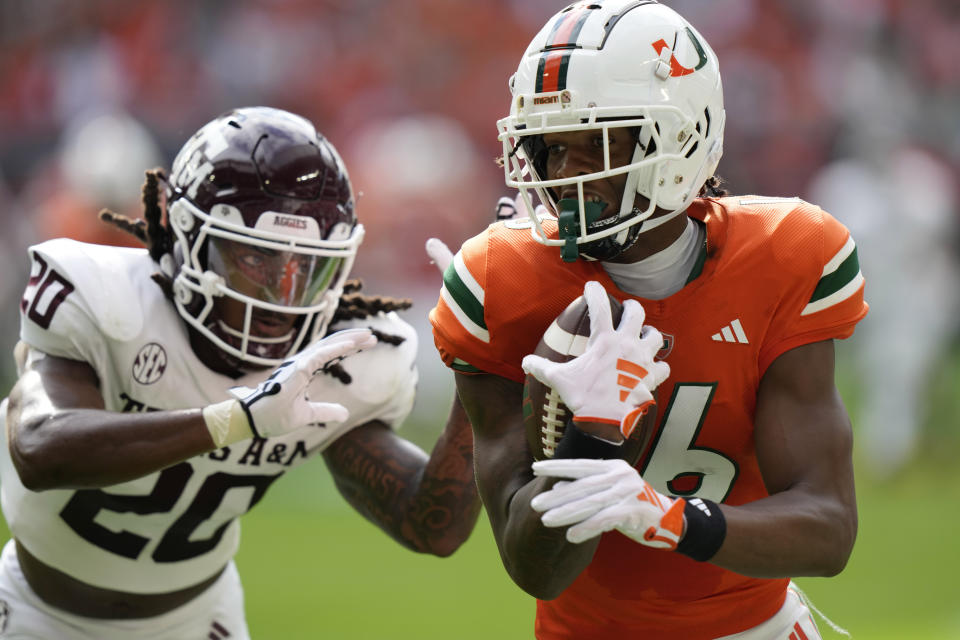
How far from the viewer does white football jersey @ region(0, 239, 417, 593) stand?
120 inches

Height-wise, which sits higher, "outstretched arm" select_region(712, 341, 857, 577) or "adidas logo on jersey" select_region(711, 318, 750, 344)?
"adidas logo on jersey" select_region(711, 318, 750, 344)

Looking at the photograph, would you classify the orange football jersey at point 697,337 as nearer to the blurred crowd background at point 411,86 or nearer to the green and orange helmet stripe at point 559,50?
Answer: the green and orange helmet stripe at point 559,50

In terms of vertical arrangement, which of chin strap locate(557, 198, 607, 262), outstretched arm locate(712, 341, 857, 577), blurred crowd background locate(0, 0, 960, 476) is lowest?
blurred crowd background locate(0, 0, 960, 476)

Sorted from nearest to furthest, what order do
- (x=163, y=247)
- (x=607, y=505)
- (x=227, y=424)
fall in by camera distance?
(x=607, y=505)
(x=227, y=424)
(x=163, y=247)

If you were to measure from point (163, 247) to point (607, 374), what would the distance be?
172cm

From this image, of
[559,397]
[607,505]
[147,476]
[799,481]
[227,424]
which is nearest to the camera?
[607,505]

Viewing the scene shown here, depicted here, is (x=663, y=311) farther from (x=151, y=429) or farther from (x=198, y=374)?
(x=198, y=374)

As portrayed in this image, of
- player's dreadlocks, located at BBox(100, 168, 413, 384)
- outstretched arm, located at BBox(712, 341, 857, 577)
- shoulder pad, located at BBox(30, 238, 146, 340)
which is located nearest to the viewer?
outstretched arm, located at BBox(712, 341, 857, 577)

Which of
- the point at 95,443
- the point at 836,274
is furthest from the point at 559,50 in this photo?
the point at 95,443

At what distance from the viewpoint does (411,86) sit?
42.0ft

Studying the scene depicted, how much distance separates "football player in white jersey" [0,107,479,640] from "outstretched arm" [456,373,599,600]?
73 centimetres

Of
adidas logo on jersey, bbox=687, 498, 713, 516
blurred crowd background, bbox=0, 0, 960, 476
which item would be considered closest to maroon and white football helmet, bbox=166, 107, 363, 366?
adidas logo on jersey, bbox=687, 498, 713, 516

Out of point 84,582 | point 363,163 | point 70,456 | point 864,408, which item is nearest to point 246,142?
point 70,456

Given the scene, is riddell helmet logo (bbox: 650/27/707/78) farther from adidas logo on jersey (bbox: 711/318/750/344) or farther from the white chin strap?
the white chin strap
